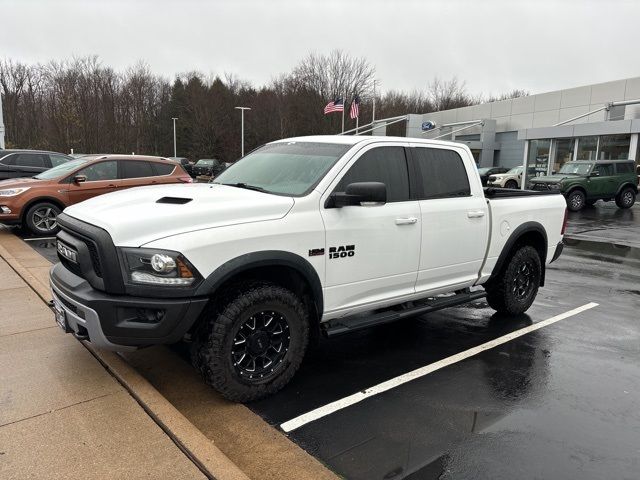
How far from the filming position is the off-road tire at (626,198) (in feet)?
65.2

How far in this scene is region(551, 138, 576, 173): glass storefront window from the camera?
26.2m

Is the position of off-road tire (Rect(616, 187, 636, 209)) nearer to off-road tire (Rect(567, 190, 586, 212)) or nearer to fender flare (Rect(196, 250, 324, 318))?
off-road tire (Rect(567, 190, 586, 212))

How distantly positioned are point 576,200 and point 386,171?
1703 centimetres

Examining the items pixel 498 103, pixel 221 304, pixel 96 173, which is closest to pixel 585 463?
pixel 221 304

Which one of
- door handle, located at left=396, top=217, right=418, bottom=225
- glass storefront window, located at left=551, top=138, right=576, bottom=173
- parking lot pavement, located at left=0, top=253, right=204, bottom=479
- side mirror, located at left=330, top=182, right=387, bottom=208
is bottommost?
parking lot pavement, located at left=0, top=253, right=204, bottom=479

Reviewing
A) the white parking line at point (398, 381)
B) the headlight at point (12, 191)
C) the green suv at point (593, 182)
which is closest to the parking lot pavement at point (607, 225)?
the green suv at point (593, 182)

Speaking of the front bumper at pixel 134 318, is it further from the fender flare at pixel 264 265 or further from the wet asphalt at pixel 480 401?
the wet asphalt at pixel 480 401

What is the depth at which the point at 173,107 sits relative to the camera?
6919 cm

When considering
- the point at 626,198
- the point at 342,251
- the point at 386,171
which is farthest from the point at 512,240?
the point at 626,198

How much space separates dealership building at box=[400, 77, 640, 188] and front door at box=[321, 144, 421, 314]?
22.9m

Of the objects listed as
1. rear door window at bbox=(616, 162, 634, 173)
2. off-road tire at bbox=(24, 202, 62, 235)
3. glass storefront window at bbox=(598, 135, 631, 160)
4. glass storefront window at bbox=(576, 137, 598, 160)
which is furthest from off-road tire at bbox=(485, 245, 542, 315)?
glass storefront window at bbox=(576, 137, 598, 160)

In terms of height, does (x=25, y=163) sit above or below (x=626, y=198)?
above

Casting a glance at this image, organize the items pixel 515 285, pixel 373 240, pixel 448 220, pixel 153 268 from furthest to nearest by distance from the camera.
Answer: pixel 515 285 < pixel 448 220 < pixel 373 240 < pixel 153 268

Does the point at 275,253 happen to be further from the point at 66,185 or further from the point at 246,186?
the point at 66,185
